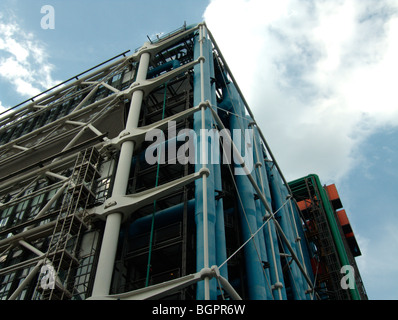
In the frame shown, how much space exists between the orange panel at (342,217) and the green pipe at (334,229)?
3.21m

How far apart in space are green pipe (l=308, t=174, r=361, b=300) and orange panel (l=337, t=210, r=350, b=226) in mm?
3208

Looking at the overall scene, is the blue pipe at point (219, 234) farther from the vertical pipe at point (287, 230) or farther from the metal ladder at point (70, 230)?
the vertical pipe at point (287, 230)

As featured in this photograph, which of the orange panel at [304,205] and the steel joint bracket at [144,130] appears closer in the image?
the steel joint bracket at [144,130]

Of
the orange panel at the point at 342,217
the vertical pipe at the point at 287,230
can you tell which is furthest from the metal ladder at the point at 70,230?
the orange panel at the point at 342,217

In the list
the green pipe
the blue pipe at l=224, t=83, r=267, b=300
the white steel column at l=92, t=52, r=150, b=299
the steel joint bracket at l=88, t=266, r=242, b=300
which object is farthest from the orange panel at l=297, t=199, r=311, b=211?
the steel joint bracket at l=88, t=266, r=242, b=300

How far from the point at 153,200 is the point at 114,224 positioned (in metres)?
2.13

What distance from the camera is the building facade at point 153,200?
18703 millimetres

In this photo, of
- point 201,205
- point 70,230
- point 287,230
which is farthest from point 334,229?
point 70,230

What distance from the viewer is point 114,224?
19.9 metres

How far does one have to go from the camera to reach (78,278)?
19438mm

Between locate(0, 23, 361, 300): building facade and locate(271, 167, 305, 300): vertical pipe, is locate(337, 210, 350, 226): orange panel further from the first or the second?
locate(271, 167, 305, 300): vertical pipe

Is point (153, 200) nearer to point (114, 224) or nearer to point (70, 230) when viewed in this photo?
point (114, 224)

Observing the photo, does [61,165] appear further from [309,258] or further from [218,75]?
[309,258]
